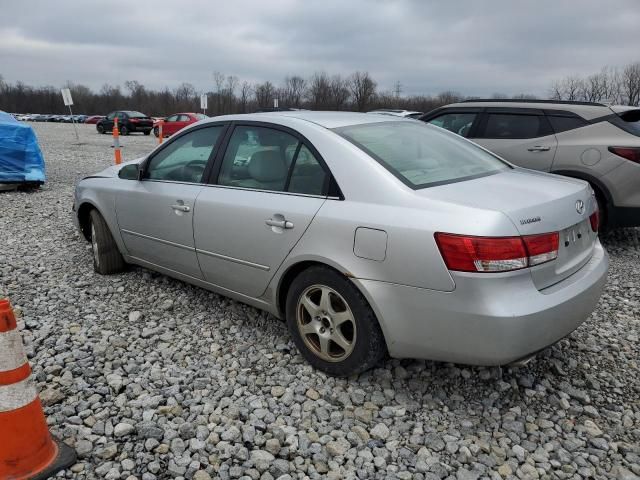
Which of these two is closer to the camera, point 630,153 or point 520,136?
point 630,153

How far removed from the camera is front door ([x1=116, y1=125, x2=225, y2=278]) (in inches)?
149

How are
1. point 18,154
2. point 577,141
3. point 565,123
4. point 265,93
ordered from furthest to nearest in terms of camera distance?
point 265,93, point 18,154, point 565,123, point 577,141

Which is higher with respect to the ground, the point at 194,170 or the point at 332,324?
the point at 194,170

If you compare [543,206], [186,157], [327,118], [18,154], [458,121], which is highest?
[327,118]

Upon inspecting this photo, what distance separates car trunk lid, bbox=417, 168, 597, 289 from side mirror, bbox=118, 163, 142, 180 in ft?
8.41

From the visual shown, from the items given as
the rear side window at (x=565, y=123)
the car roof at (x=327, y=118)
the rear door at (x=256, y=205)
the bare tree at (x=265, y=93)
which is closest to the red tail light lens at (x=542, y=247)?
the rear door at (x=256, y=205)

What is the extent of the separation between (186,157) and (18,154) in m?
6.97

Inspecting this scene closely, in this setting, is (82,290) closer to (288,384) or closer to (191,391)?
(191,391)

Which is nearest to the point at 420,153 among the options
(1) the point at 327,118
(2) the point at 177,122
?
(1) the point at 327,118

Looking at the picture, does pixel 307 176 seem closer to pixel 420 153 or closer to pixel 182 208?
pixel 420 153

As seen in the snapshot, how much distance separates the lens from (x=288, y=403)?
288cm

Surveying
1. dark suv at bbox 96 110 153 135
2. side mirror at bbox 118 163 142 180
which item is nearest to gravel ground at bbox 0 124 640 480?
side mirror at bbox 118 163 142 180

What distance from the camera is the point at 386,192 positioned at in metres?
2.71

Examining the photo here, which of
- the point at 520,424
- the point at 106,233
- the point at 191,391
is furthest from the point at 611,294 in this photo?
the point at 106,233
